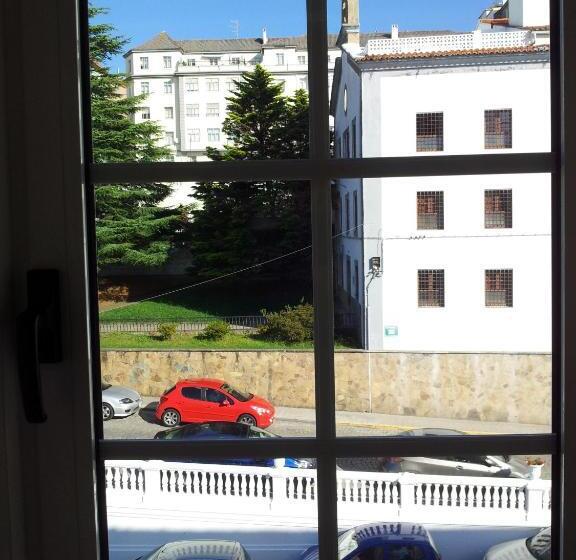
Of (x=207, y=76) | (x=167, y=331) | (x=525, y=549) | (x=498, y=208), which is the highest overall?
(x=207, y=76)

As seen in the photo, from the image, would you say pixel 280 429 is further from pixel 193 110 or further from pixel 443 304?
pixel 193 110

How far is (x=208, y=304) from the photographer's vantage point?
102cm

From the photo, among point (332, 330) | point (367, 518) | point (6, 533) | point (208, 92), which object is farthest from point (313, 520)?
point (208, 92)

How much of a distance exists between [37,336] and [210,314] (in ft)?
0.83

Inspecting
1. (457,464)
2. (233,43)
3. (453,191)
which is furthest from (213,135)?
(457,464)

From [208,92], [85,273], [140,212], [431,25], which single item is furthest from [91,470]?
[431,25]

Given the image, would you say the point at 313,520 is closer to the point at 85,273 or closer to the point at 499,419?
the point at 499,419

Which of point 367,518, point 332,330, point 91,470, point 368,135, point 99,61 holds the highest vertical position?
point 99,61

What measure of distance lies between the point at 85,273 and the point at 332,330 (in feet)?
1.20

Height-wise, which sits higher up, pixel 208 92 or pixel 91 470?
pixel 208 92

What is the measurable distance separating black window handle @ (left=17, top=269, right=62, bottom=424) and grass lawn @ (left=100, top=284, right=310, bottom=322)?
0.35 ft

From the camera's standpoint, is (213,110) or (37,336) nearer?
(37,336)

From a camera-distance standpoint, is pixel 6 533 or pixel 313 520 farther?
pixel 313 520

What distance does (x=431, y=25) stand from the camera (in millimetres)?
1006
